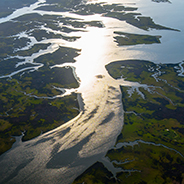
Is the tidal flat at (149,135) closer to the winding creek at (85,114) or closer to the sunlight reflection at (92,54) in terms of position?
the winding creek at (85,114)

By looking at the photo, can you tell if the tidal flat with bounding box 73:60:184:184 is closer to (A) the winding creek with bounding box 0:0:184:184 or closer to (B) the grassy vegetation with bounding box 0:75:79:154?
(A) the winding creek with bounding box 0:0:184:184

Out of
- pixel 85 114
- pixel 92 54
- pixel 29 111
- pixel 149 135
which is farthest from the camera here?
pixel 92 54

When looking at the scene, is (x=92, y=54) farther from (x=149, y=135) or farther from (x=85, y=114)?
(x=149, y=135)

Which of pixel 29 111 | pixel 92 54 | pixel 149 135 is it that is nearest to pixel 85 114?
pixel 29 111

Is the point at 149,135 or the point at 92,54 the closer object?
the point at 149,135

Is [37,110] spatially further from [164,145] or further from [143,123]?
[164,145]

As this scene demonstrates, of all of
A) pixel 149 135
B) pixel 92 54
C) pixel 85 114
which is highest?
pixel 92 54

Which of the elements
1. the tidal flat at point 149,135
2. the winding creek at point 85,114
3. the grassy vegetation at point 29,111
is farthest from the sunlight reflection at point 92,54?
the grassy vegetation at point 29,111
